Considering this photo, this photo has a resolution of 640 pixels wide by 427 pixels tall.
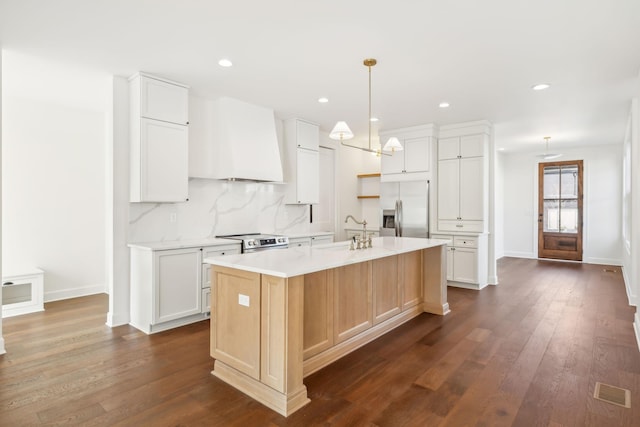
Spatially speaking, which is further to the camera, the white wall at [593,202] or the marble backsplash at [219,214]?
the white wall at [593,202]

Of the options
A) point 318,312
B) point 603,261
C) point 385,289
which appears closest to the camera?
point 318,312

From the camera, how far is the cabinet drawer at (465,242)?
A: 5.62 metres

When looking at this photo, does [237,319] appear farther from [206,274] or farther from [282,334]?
[206,274]

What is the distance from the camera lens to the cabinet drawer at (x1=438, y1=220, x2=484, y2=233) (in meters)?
5.74

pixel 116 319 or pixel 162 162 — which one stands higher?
pixel 162 162

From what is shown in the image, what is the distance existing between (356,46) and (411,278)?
2.58 m

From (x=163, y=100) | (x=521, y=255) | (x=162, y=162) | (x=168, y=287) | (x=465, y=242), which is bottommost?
(x=521, y=255)

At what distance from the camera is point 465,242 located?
18.8 feet

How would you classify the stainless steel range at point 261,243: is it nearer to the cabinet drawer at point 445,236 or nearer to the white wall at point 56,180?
the white wall at point 56,180

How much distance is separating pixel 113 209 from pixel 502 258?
867 centimetres

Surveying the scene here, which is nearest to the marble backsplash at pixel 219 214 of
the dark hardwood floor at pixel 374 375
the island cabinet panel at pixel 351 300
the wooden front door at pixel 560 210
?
the dark hardwood floor at pixel 374 375

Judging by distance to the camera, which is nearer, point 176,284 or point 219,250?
point 176,284

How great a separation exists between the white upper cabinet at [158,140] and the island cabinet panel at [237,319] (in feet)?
5.61

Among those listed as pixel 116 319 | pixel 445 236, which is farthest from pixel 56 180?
pixel 445 236
